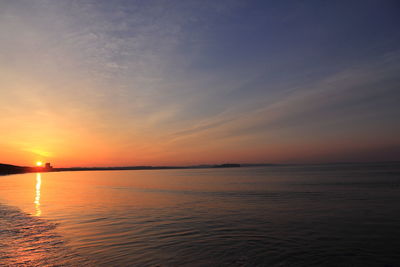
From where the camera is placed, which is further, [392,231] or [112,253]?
[392,231]

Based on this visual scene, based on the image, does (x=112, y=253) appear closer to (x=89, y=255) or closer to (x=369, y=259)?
(x=89, y=255)

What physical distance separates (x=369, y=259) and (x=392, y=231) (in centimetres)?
765

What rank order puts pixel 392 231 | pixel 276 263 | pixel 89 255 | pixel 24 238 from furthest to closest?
pixel 392 231
pixel 24 238
pixel 89 255
pixel 276 263

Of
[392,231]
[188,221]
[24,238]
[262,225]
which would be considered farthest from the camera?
[188,221]

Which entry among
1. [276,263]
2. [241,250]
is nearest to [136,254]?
[241,250]

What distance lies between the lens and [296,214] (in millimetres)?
26688

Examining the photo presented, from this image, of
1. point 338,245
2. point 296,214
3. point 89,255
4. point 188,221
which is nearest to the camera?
point 89,255

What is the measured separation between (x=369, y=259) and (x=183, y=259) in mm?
9634

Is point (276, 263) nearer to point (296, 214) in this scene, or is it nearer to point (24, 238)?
point (296, 214)

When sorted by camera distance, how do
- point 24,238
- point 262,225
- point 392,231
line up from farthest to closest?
point 262,225
point 392,231
point 24,238

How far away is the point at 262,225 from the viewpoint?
22016 millimetres

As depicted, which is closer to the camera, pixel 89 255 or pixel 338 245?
pixel 89 255

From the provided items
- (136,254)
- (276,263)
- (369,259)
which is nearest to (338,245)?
(369,259)

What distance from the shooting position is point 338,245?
16406mm
